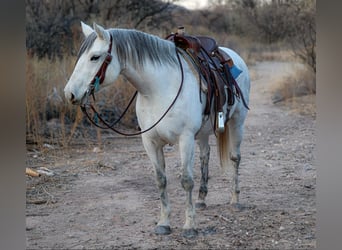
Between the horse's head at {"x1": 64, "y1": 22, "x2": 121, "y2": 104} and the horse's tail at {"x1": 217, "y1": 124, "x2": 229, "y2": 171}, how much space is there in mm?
776

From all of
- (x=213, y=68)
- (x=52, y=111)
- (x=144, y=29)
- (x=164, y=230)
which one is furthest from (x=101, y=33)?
(x=144, y=29)

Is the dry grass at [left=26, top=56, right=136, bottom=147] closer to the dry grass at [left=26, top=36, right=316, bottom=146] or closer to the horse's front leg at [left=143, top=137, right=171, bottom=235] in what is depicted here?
the dry grass at [left=26, top=36, right=316, bottom=146]

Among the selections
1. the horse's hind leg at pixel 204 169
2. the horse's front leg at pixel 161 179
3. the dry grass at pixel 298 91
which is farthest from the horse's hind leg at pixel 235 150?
the dry grass at pixel 298 91

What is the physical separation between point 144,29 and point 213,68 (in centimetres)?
98

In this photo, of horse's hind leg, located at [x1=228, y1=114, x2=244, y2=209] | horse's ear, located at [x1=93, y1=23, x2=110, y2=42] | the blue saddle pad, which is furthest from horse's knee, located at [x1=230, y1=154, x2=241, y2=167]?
horse's ear, located at [x1=93, y1=23, x2=110, y2=42]

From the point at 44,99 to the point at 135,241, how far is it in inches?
40.1

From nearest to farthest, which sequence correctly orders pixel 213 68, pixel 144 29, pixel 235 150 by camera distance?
1. pixel 213 68
2. pixel 235 150
3. pixel 144 29

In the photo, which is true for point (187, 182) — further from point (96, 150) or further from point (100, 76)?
point (96, 150)

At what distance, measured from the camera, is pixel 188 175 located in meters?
1.92

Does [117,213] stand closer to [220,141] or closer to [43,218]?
[43,218]

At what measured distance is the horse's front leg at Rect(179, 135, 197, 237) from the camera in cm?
188

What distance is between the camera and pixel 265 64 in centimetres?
277
